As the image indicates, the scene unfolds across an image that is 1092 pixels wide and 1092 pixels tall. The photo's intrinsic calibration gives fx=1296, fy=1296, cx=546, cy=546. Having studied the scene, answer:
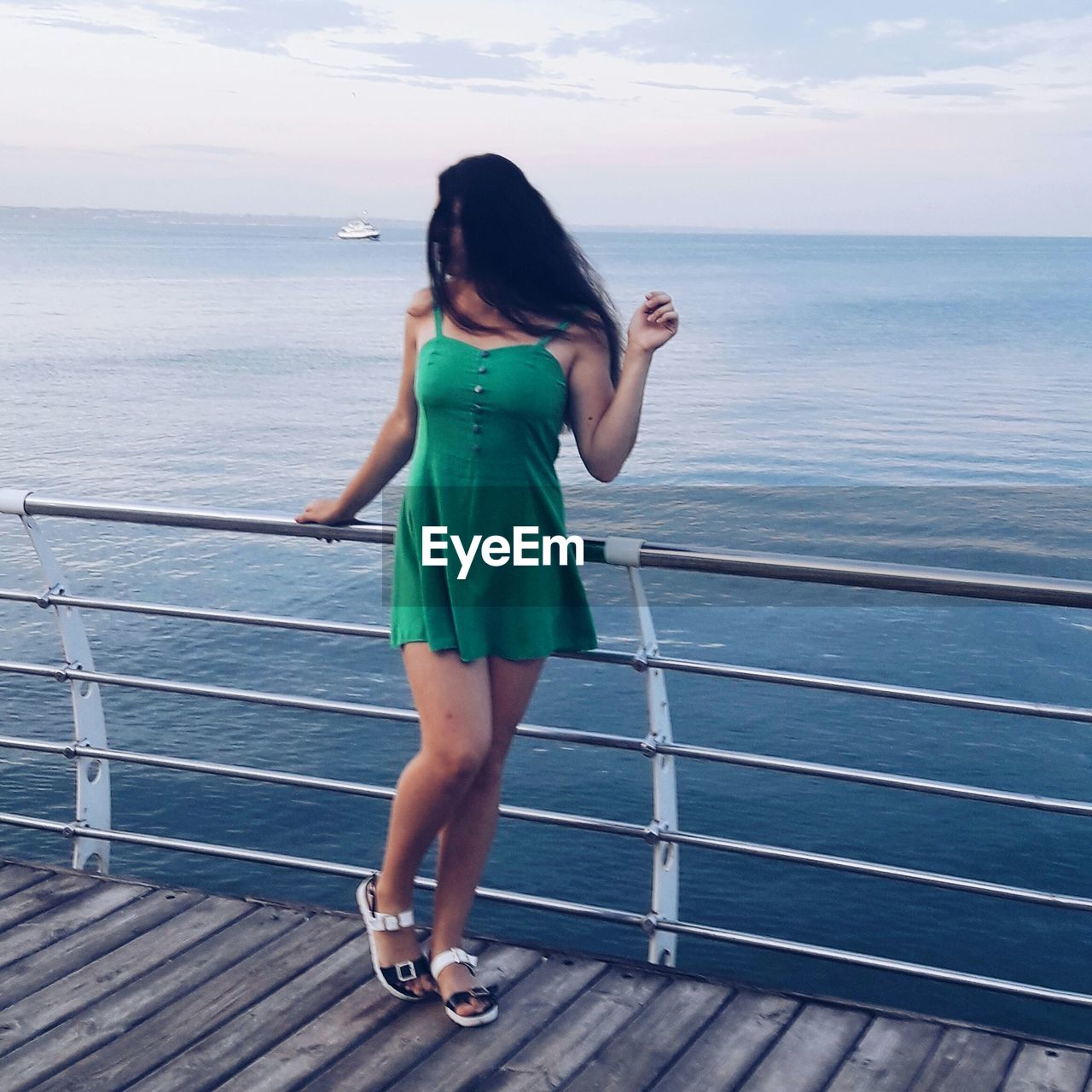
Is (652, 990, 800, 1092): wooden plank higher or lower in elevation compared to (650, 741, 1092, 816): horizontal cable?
lower

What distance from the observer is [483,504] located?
2451 millimetres

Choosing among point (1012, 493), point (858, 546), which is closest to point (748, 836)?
point (858, 546)

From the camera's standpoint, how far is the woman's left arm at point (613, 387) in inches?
94.3

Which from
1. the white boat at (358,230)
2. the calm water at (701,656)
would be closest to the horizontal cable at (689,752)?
the calm water at (701,656)

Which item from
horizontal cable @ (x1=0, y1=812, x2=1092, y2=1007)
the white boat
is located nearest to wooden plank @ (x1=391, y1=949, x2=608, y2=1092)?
horizontal cable @ (x1=0, y1=812, x2=1092, y2=1007)

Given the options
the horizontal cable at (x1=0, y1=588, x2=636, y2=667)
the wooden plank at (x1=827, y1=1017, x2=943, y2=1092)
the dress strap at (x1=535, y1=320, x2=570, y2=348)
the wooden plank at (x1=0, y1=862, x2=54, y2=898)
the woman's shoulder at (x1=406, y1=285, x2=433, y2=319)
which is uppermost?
the woman's shoulder at (x1=406, y1=285, x2=433, y2=319)

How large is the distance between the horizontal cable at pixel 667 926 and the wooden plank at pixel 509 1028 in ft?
0.38

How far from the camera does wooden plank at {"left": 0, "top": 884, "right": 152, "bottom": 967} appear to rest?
281 cm

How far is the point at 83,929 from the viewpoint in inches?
114

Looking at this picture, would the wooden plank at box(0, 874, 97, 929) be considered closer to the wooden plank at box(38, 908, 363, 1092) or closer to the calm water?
the wooden plank at box(38, 908, 363, 1092)

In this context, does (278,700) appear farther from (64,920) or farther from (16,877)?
(16,877)

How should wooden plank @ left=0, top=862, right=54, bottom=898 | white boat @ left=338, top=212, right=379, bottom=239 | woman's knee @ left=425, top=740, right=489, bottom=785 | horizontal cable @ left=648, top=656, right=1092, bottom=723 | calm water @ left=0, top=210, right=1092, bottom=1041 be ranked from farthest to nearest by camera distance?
white boat @ left=338, top=212, right=379, bottom=239
calm water @ left=0, top=210, right=1092, bottom=1041
wooden plank @ left=0, top=862, right=54, bottom=898
woman's knee @ left=425, top=740, right=489, bottom=785
horizontal cable @ left=648, top=656, right=1092, bottom=723

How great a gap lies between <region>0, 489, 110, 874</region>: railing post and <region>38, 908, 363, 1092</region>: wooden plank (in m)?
0.60

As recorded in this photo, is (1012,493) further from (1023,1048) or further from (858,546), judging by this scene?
(1023,1048)
